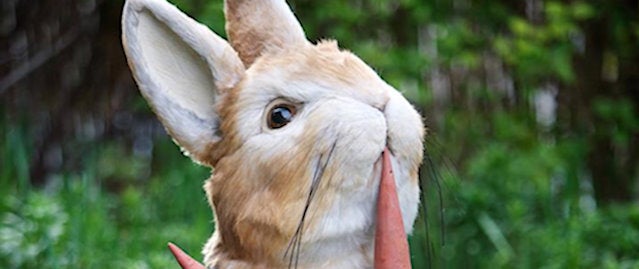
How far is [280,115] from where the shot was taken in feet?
4.89

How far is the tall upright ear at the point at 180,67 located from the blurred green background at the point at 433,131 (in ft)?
2.96

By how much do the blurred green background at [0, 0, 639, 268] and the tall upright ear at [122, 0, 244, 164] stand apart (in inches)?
35.5

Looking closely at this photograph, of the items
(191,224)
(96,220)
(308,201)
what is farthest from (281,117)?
(191,224)

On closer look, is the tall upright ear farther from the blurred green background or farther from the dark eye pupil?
the blurred green background

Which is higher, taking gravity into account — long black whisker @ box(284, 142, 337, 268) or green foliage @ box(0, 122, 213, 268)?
long black whisker @ box(284, 142, 337, 268)

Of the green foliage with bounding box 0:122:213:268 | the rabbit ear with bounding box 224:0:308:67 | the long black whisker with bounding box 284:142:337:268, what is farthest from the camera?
the green foliage with bounding box 0:122:213:268

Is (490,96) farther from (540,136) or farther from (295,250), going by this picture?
(295,250)

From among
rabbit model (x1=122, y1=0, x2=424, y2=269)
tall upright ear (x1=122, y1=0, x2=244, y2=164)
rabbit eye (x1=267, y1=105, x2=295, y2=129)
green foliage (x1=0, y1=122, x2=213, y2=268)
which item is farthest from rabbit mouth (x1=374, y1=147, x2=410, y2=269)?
green foliage (x1=0, y1=122, x2=213, y2=268)

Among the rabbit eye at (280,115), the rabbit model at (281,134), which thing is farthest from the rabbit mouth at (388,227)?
the rabbit eye at (280,115)

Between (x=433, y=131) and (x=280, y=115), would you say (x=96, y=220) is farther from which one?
(x=280, y=115)

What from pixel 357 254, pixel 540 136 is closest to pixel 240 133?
pixel 357 254

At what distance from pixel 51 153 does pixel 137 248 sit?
1.53 metres

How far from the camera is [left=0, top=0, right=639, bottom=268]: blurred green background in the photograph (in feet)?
9.45

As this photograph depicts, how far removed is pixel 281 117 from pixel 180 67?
0.18 m
